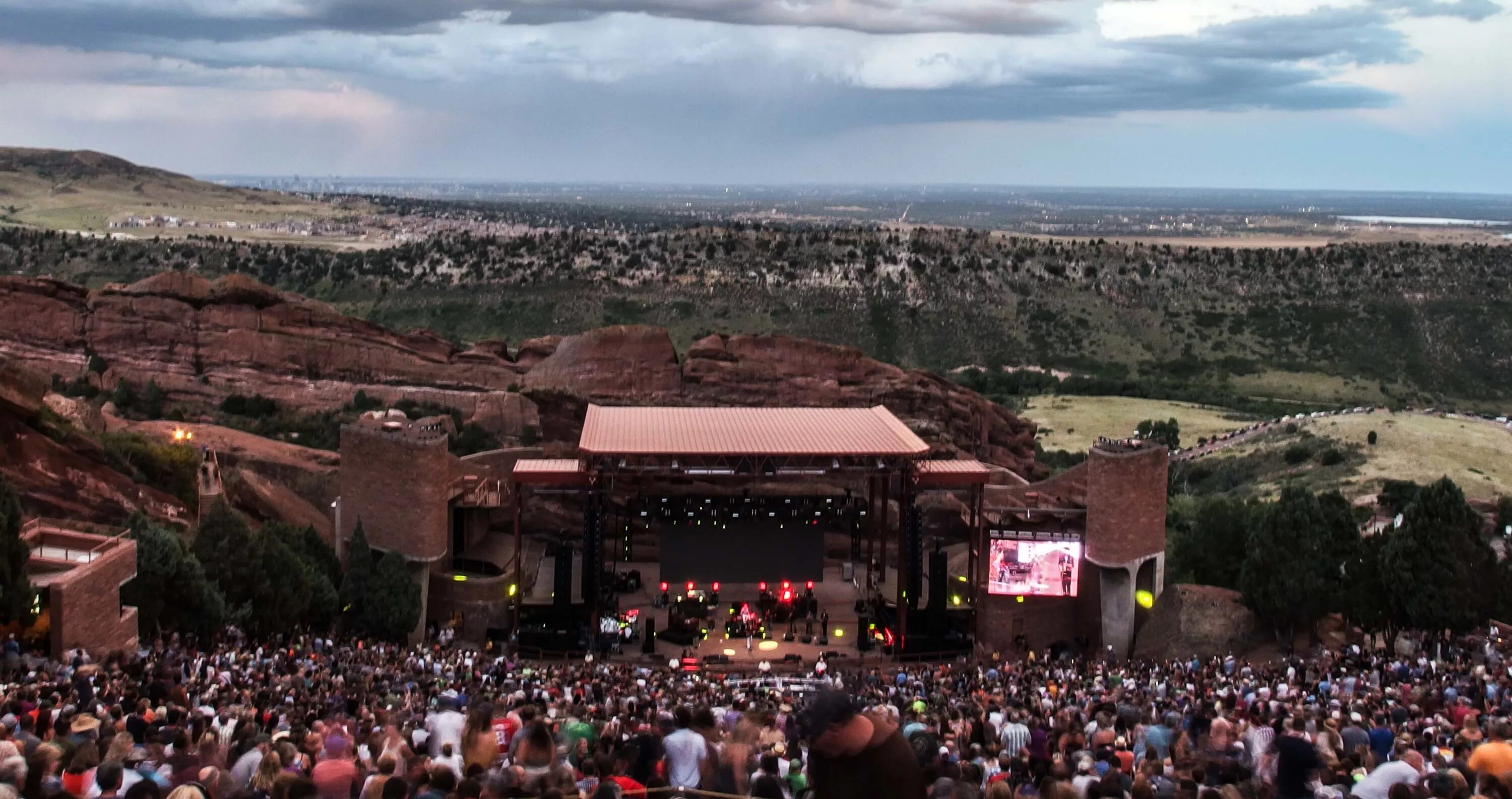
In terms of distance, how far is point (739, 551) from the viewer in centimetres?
3762

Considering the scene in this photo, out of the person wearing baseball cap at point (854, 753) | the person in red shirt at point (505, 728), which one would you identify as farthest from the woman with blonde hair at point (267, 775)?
the person wearing baseball cap at point (854, 753)

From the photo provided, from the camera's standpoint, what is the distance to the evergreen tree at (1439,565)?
32.0m

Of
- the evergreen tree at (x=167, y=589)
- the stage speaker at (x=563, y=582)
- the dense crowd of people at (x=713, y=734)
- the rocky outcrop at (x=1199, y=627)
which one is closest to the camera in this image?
the dense crowd of people at (x=713, y=734)

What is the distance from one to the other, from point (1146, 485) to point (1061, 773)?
26385 millimetres

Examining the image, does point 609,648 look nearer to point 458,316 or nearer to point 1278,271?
point 458,316

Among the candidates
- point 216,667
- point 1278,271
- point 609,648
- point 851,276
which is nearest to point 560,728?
point 216,667

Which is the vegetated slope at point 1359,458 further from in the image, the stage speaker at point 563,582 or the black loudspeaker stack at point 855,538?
the stage speaker at point 563,582

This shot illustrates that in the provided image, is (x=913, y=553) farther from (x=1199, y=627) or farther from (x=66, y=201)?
(x=66, y=201)

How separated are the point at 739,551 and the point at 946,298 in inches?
3057

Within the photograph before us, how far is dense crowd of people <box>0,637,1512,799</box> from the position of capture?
1047cm

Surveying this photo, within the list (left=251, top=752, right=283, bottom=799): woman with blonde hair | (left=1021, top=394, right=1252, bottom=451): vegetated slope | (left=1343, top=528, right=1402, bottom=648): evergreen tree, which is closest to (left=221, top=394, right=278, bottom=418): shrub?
(left=1343, top=528, right=1402, bottom=648): evergreen tree

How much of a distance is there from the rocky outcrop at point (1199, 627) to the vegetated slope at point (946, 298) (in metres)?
55.6

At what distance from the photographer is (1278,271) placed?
426 ft

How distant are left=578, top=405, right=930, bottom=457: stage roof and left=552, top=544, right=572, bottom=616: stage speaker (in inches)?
127
